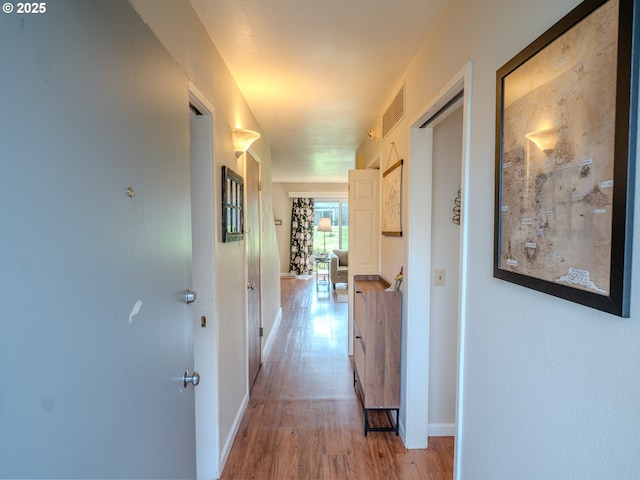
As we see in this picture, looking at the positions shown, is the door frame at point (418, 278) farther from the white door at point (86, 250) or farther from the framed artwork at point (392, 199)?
the white door at point (86, 250)

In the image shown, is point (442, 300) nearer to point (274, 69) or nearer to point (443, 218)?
point (443, 218)

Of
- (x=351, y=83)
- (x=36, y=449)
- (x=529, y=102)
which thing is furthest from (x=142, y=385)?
(x=351, y=83)

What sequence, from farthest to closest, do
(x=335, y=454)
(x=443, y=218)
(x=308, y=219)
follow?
(x=308, y=219)
(x=443, y=218)
(x=335, y=454)

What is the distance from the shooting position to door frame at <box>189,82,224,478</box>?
→ 67.1 inches

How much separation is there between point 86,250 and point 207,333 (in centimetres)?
124

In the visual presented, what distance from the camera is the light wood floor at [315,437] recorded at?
1838 mm

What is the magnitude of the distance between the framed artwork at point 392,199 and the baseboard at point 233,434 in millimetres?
1803

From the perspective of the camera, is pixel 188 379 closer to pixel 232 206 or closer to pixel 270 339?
pixel 232 206

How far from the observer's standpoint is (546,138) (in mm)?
772

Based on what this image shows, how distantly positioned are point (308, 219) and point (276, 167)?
2.93 metres

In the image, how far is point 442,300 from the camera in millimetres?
2094

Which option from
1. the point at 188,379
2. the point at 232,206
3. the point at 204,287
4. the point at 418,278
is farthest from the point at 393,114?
the point at 188,379

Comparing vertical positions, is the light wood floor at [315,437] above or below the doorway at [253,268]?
below

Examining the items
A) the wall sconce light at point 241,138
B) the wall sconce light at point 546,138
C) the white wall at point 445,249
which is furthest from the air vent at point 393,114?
the wall sconce light at point 546,138
